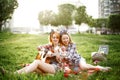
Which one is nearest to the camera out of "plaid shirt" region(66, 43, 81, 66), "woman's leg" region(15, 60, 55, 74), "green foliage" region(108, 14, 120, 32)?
"woman's leg" region(15, 60, 55, 74)

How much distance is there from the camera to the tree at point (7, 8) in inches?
269

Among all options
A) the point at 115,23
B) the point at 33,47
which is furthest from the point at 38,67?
the point at 115,23

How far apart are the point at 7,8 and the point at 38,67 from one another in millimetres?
2883

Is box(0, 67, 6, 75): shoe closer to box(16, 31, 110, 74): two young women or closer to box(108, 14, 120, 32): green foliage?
box(16, 31, 110, 74): two young women

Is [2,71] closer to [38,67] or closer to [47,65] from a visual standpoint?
[38,67]

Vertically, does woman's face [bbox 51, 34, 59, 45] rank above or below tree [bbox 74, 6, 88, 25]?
below

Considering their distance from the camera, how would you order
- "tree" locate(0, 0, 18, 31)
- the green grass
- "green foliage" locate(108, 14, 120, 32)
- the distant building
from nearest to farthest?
the green grass
"tree" locate(0, 0, 18, 31)
"green foliage" locate(108, 14, 120, 32)
the distant building

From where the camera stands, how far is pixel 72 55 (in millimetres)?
4926

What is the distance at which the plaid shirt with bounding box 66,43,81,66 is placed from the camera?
489 centimetres

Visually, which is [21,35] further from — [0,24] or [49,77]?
Result: [49,77]

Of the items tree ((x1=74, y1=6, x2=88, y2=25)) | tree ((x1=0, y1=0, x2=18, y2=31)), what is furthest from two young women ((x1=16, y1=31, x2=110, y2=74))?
tree ((x1=74, y1=6, x2=88, y2=25))

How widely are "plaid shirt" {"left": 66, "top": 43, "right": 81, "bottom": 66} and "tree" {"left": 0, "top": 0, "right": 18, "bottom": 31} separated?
2396 millimetres

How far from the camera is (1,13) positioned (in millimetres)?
6902

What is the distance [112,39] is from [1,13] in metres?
2.41
